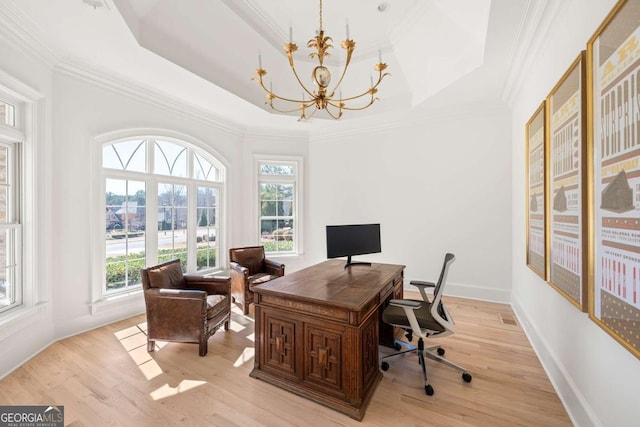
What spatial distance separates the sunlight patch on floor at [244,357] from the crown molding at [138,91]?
344cm

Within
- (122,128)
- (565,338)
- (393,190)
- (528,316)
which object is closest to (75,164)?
(122,128)

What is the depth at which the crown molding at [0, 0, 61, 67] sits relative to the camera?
2207 mm

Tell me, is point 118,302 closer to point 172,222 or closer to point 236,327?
point 172,222

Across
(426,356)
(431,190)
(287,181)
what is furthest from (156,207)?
(431,190)

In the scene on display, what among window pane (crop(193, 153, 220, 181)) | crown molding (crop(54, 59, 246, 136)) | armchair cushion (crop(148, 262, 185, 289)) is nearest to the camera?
armchair cushion (crop(148, 262, 185, 289))

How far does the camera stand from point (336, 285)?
228 centimetres

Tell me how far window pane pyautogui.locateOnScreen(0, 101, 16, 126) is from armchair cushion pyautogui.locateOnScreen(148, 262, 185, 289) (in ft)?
6.00

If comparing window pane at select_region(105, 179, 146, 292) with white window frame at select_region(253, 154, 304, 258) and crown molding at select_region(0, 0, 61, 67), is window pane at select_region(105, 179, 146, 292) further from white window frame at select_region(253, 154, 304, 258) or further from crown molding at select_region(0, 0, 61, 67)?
white window frame at select_region(253, 154, 304, 258)

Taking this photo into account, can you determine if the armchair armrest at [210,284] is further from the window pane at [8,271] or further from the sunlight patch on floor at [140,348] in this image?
the window pane at [8,271]

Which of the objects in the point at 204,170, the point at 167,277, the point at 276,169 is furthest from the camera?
the point at 276,169

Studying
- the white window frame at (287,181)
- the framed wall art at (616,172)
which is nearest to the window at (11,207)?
the white window frame at (287,181)

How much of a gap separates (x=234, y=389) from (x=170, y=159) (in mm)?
3363

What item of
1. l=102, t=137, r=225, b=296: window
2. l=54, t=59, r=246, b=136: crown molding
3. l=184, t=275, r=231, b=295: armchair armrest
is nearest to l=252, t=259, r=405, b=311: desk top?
l=184, t=275, r=231, b=295: armchair armrest

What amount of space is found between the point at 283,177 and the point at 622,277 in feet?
16.0
